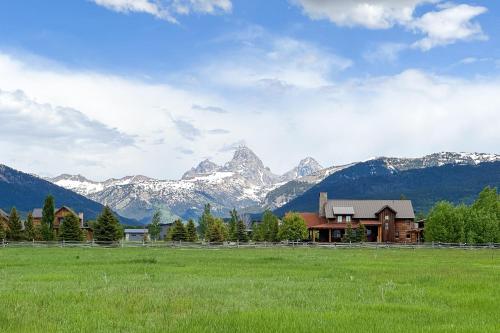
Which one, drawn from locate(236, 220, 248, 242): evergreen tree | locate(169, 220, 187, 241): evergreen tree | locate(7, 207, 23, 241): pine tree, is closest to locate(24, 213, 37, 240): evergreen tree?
locate(7, 207, 23, 241): pine tree

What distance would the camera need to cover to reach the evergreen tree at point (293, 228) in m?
117

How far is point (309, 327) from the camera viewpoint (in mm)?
14883

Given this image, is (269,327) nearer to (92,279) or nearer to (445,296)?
(445,296)

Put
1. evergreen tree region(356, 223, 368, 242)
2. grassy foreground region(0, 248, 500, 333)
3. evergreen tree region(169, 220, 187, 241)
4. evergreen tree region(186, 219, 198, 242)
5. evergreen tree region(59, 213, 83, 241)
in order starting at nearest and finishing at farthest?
grassy foreground region(0, 248, 500, 333), evergreen tree region(59, 213, 83, 241), evergreen tree region(356, 223, 368, 242), evergreen tree region(169, 220, 187, 241), evergreen tree region(186, 219, 198, 242)

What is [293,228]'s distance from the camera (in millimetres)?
117625

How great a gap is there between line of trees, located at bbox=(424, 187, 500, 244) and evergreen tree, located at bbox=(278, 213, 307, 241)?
25.4 m

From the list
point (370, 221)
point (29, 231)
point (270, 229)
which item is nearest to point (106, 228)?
point (29, 231)

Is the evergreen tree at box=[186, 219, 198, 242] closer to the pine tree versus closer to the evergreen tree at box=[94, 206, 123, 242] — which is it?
the evergreen tree at box=[94, 206, 123, 242]

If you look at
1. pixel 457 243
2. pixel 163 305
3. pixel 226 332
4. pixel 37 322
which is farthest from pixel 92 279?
pixel 457 243

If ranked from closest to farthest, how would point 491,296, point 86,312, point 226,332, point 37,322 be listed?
point 226,332 → point 37,322 → point 86,312 → point 491,296

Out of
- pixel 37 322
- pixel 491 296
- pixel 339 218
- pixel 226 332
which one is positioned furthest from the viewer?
pixel 339 218

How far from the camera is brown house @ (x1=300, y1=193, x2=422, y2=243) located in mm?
122562

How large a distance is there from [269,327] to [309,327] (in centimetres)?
109

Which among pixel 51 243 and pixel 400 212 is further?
pixel 400 212
